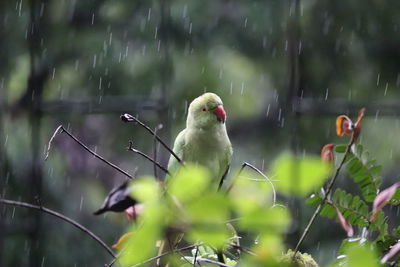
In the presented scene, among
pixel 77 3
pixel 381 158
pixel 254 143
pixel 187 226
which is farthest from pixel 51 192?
pixel 187 226

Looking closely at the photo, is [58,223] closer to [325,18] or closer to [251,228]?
[325,18]

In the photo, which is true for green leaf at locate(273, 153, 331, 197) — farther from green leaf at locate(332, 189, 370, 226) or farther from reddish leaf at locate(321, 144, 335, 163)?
green leaf at locate(332, 189, 370, 226)

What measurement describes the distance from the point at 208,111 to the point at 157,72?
2.09m

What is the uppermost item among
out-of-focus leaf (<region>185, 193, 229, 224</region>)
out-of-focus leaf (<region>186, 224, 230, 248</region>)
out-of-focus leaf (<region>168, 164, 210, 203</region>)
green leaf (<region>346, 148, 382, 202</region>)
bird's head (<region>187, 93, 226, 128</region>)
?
out-of-focus leaf (<region>168, 164, 210, 203</region>)

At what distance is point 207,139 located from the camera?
80.7 inches

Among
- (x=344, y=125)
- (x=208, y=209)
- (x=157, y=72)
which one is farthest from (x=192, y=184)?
(x=157, y=72)

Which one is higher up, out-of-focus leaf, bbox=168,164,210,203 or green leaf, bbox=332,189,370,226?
out-of-focus leaf, bbox=168,164,210,203

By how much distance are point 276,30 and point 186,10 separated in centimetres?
63

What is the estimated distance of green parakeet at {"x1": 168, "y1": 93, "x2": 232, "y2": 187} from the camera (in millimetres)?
2035

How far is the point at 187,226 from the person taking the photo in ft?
1.18

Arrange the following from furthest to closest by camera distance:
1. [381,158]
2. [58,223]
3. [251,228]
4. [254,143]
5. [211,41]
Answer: [254,143] → [211,41] → [381,158] → [58,223] → [251,228]

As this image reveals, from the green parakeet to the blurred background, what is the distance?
1.94 meters

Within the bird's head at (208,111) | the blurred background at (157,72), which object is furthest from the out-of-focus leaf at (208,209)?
the blurred background at (157,72)

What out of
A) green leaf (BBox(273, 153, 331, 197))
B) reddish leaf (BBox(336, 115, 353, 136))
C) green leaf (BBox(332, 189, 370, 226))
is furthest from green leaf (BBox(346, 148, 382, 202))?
green leaf (BBox(273, 153, 331, 197))
